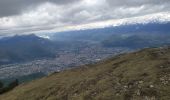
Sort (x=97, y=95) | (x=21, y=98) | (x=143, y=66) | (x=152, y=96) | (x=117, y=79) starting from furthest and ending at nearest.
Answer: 1. (x=21, y=98)
2. (x=143, y=66)
3. (x=117, y=79)
4. (x=97, y=95)
5. (x=152, y=96)

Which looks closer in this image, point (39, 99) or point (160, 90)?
point (160, 90)

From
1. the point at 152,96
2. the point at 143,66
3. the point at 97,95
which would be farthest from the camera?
the point at 143,66

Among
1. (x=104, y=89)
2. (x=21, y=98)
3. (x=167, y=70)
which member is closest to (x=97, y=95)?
(x=104, y=89)

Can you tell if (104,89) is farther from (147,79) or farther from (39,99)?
(39,99)

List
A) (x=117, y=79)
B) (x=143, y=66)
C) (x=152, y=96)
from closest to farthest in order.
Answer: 1. (x=152, y=96)
2. (x=117, y=79)
3. (x=143, y=66)

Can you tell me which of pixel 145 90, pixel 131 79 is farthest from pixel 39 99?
pixel 145 90

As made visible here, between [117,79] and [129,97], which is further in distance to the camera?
[117,79]

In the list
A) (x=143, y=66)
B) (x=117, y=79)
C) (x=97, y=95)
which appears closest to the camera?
(x=97, y=95)

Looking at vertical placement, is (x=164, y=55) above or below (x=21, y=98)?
above

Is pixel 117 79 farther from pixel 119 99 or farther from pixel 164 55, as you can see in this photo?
pixel 164 55
